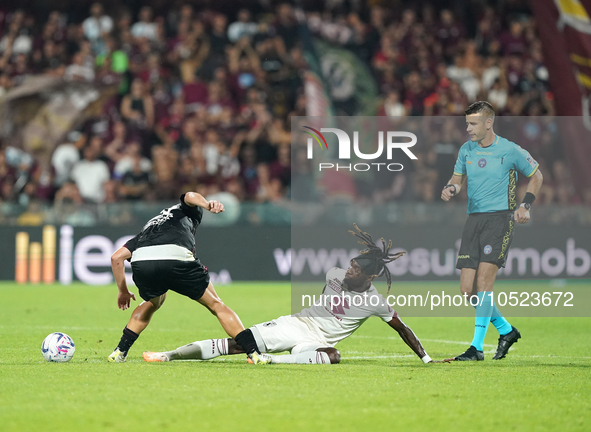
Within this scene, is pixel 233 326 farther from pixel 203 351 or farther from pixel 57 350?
pixel 57 350

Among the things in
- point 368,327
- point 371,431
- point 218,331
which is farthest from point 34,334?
point 371,431

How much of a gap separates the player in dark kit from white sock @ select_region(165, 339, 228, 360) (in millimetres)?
317

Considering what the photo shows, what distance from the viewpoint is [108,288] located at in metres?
16.0

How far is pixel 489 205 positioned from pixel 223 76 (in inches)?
478

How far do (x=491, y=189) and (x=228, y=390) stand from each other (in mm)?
3651

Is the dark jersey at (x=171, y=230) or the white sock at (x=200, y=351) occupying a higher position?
the dark jersey at (x=171, y=230)

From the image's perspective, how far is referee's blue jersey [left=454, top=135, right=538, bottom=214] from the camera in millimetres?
8383

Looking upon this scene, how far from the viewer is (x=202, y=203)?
6.87 metres

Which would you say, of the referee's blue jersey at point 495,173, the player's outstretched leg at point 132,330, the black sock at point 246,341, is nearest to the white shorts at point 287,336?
the black sock at point 246,341

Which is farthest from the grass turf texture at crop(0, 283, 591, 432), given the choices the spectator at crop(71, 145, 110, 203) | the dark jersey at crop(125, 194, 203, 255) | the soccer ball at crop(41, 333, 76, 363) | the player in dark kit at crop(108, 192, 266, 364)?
the spectator at crop(71, 145, 110, 203)

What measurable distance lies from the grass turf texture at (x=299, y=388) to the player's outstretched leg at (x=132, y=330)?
14 cm

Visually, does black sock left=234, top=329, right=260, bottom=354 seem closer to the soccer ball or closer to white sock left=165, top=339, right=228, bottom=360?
white sock left=165, top=339, right=228, bottom=360

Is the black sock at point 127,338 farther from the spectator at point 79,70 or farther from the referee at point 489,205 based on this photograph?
the spectator at point 79,70

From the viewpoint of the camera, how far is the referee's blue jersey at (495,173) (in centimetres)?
838
